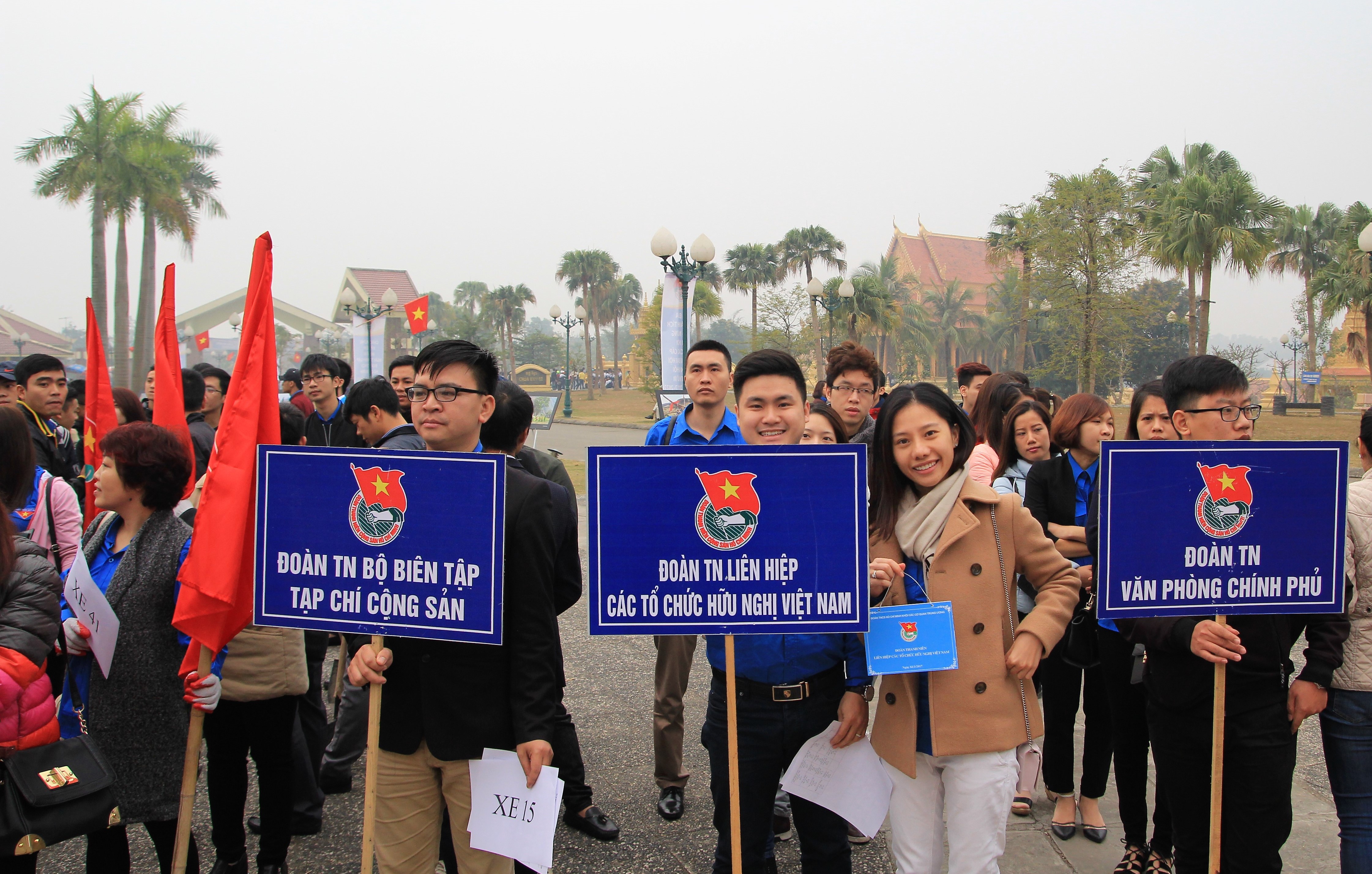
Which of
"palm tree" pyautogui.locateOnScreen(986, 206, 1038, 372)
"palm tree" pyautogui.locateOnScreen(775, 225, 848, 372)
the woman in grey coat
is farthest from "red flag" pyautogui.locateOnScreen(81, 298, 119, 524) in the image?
"palm tree" pyautogui.locateOnScreen(775, 225, 848, 372)

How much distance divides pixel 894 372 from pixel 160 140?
5211 cm

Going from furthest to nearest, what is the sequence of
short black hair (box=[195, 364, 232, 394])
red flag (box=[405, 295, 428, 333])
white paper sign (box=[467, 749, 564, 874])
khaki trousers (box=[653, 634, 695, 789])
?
1. red flag (box=[405, 295, 428, 333])
2. short black hair (box=[195, 364, 232, 394])
3. khaki trousers (box=[653, 634, 695, 789])
4. white paper sign (box=[467, 749, 564, 874])

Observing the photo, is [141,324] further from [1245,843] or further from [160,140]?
[1245,843]

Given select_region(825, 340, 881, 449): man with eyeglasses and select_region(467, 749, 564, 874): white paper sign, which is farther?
select_region(825, 340, 881, 449): man with eyeglasses

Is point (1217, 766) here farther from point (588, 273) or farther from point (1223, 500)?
point (588, 273)

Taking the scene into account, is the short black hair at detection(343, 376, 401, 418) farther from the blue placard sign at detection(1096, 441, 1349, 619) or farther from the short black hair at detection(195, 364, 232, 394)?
the blue placard sign at detection(1096, 441, 1349, 619)

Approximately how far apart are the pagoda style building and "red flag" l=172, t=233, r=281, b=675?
7516 cm

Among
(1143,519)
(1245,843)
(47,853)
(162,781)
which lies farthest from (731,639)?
(47,853)

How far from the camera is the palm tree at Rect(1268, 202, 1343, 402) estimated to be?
137 ft

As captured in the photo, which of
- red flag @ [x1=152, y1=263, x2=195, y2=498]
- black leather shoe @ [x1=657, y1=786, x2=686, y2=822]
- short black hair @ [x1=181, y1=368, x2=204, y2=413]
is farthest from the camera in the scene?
short black hair @ [x1=181, y1=368, x2=204, y2=413]

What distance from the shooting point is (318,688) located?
4.17 meters

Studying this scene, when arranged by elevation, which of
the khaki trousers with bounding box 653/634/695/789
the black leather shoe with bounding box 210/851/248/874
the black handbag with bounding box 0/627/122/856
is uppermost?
the black handbag with bounding box 0/627/122/856

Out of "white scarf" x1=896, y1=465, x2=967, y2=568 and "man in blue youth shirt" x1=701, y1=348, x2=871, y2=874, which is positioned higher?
"white scarf" x1=896, y1=465, x2=967, y2=568

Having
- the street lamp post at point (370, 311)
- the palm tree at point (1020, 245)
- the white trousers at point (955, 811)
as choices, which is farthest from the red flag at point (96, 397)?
the palm tree at point (1020, 245)
